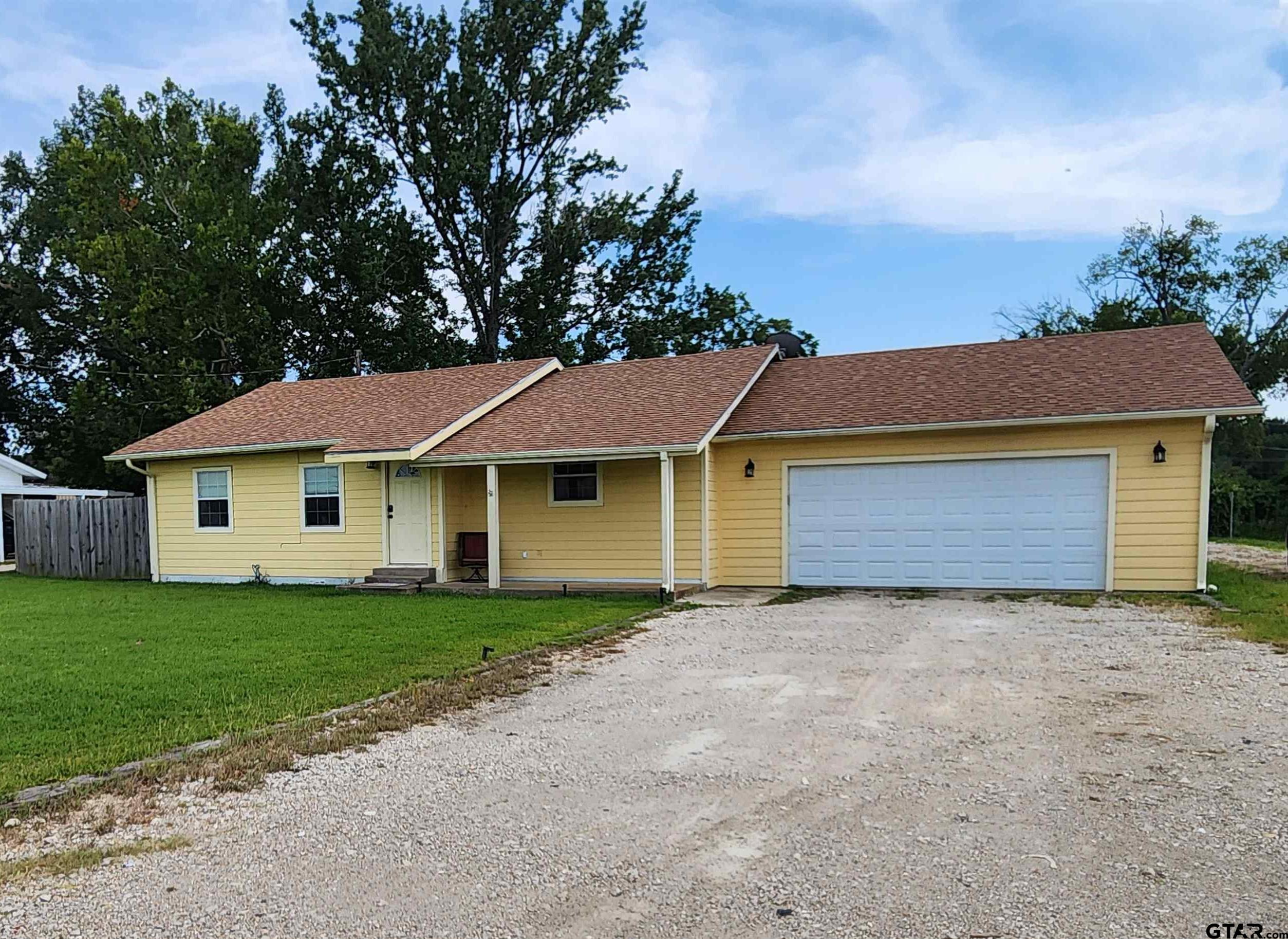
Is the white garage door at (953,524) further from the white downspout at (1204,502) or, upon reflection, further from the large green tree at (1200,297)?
the large green tree at (1200,297)

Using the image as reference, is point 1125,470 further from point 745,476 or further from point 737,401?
point 737,401

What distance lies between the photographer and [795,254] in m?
21.5

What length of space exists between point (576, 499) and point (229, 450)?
6.20m

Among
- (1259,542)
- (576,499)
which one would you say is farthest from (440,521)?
(1259,542)

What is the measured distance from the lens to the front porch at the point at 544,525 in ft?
41.8

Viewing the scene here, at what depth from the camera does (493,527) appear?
41.1 ft

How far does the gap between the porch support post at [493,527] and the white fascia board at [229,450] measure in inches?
119

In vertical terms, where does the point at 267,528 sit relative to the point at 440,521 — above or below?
below

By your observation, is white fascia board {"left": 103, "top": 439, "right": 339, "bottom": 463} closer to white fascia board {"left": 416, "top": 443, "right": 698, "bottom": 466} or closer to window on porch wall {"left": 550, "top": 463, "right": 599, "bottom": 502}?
white fascia board {"left": 416, "top": 443, "right": 698, "bottom": 466}

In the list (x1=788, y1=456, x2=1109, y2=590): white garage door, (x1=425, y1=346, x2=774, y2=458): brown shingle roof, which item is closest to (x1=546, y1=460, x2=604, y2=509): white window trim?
(x1=425, y1=346, x2=774, y2=458): brown shingle roof

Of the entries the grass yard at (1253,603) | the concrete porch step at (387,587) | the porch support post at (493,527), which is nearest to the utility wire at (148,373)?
the concrete porch step at (387,587)

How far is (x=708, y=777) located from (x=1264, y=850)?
2.34 meters

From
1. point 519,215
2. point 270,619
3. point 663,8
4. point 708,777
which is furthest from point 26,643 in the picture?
point 663,8

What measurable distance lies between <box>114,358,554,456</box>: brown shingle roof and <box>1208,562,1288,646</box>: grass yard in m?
10.5
